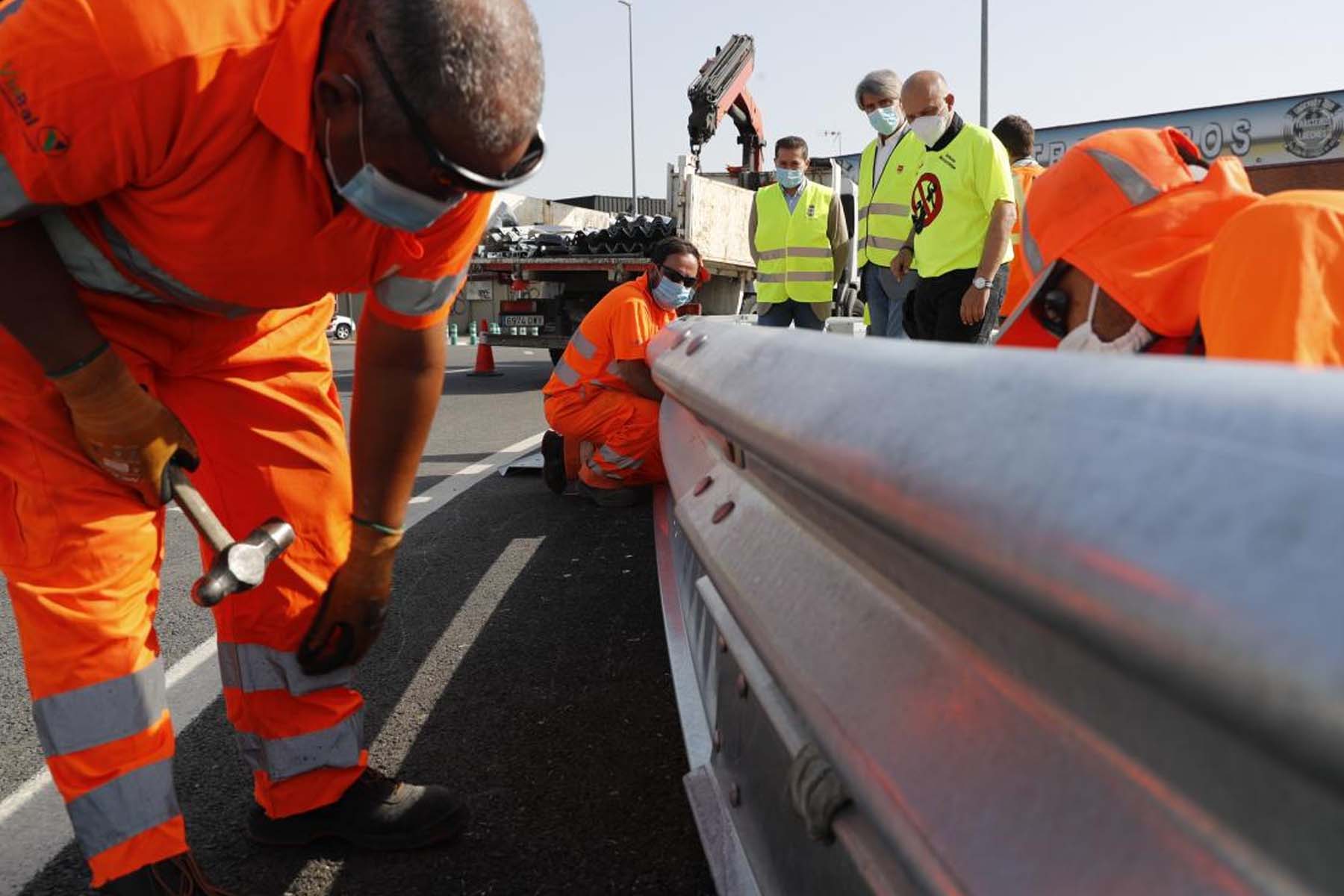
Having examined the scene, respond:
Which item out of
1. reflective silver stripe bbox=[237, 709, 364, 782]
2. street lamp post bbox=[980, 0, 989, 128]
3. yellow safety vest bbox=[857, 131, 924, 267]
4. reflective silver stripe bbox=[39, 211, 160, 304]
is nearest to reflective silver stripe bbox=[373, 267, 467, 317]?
reflective silver stripe bbox=[39, 211, 160, 304]

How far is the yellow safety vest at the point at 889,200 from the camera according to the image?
611cm

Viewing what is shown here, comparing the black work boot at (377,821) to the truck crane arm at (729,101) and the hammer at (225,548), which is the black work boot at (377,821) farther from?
the truck crane arm at (729,101)

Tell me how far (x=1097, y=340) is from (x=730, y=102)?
1511cm

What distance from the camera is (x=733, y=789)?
151 cm

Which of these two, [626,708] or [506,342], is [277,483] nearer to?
[626,708]

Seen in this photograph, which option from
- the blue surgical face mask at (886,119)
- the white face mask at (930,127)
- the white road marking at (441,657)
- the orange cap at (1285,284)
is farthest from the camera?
the blue surgical face mask at (886,119)

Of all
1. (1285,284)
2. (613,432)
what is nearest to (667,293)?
(613,432)

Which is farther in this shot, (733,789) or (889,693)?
(733,789)

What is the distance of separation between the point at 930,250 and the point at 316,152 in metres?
4.66

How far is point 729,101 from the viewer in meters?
16.1

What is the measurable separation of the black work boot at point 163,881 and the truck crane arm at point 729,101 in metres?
14.1

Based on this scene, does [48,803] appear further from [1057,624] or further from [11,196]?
[1057,624]

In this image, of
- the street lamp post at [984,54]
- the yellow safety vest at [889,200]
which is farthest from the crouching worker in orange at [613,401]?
the street lamp post at [984,54]

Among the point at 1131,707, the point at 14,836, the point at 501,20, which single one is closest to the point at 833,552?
the point at 1131,707
